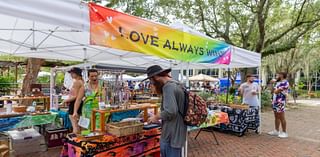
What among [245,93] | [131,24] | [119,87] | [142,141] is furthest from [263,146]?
[131,24]

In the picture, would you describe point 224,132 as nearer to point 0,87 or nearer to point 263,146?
point 263,146

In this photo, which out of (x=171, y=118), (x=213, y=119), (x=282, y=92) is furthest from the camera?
(x=282, y=92)

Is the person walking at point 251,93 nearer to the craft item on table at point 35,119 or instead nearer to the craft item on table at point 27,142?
the craft item on table at point 35,119

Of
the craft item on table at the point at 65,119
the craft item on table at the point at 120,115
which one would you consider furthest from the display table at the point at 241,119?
the craft item on table at the point at 65,119

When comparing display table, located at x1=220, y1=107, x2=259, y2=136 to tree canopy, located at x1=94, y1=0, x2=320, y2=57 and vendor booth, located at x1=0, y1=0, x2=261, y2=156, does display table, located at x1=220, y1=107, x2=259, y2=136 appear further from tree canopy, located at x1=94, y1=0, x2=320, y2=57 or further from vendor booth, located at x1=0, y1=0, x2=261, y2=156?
tree canopy, located at x1=94, y1=0, x2=320, y2=57

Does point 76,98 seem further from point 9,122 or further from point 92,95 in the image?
point 9,122

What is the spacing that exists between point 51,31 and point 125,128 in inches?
85.8

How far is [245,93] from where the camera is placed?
707cm

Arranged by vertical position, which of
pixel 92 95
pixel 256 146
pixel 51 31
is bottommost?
pixel 256 146

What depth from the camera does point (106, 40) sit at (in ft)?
9.39

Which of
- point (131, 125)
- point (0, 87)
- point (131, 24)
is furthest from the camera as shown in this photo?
point (0, 87)

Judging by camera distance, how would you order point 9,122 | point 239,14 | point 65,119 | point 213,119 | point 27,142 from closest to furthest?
1. point 9,122
2. point 27,142
3. point 213,119
4. point 65,119
5. point 239,14

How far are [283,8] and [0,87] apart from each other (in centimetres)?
1537

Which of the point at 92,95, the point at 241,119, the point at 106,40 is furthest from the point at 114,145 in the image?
the point at 241,119
